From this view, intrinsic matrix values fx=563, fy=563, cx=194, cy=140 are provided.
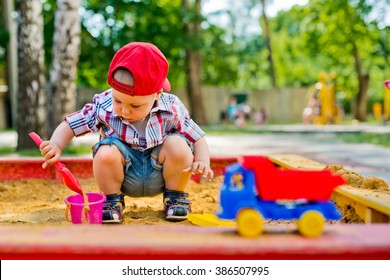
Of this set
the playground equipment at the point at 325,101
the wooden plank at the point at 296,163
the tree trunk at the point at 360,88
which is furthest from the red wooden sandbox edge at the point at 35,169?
the tree trunk at the point at 360,88

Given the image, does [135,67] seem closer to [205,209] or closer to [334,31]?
[205,209]

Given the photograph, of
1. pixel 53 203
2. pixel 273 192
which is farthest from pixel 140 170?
pixel 273 192

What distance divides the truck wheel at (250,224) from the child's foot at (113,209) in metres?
1.08

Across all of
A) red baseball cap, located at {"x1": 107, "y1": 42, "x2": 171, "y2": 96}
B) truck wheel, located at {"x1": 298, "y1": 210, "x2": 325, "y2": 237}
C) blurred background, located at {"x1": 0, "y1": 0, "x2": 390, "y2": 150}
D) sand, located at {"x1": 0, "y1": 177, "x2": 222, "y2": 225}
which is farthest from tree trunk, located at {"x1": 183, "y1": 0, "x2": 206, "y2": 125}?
truck wheel, located at {"x1": 298, "y1": 210, "x2": 325, "y2": 237}

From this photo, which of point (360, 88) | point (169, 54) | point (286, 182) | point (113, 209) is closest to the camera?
point (286, 182)

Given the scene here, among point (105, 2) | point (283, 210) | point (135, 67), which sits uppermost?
point (105, 2)

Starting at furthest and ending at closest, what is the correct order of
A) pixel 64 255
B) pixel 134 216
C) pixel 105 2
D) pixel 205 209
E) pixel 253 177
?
pixel 105 2 < pixel 205 209 < pixel 134 216 < pixel 253 177 < pixel 64 255

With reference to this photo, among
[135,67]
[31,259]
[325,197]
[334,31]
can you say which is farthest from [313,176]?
[334,31]

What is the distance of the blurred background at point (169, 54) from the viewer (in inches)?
293

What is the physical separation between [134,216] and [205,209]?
37 centimetres

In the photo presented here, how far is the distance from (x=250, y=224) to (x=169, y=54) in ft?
49.5

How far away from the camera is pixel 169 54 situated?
16109mm

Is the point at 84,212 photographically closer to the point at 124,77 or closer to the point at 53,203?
the point at 124,77
